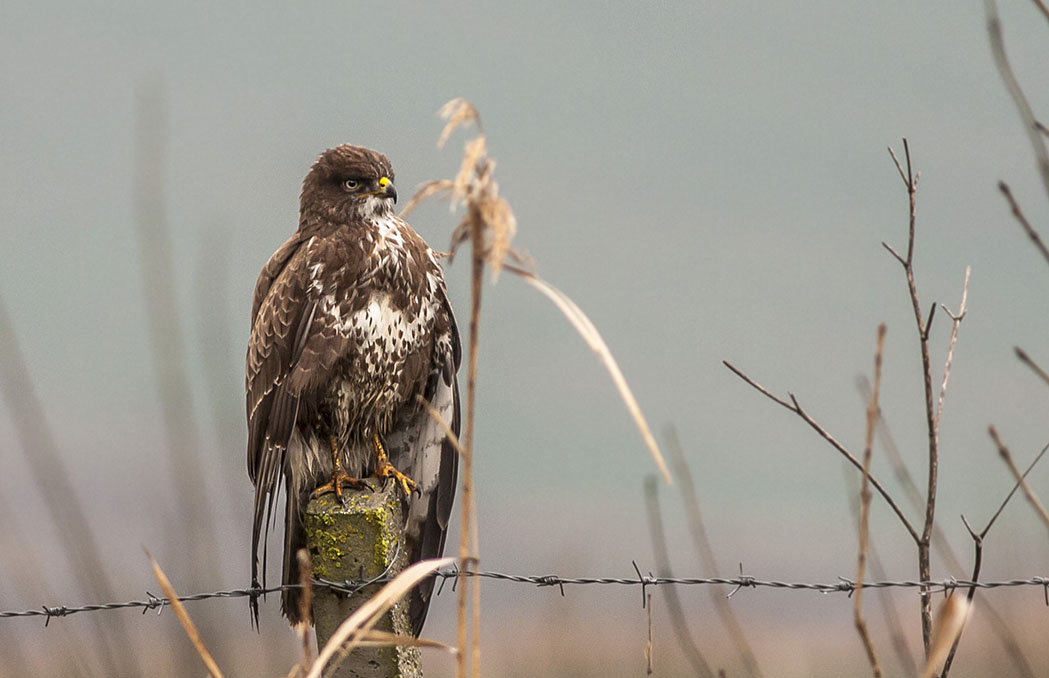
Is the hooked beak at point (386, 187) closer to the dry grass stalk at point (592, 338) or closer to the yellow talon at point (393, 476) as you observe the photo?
the yellow talon at point (393, 476)

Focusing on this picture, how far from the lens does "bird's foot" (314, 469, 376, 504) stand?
10.5 ft

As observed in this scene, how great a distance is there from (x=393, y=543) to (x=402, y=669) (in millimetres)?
309

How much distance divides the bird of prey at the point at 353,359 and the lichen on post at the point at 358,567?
428 mm

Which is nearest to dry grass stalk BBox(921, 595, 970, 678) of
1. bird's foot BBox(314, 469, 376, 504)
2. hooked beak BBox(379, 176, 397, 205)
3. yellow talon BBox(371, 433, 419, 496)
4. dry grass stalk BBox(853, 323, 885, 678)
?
dry grass stalk BBox(853, 323, 885, 678)

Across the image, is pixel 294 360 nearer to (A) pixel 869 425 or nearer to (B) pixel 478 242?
(B) pixel 478 242

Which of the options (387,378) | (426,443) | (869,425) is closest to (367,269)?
(387,378)

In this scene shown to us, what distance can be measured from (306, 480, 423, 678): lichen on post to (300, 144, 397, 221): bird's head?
3.45 feet

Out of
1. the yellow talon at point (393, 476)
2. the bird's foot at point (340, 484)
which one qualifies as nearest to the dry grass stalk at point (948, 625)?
the bird's foot at point (340, 484)

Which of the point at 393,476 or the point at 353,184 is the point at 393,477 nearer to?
the point at 393,476

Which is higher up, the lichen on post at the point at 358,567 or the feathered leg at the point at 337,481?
the feathered leg at the point at 337,481

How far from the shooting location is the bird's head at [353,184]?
11.5 feet

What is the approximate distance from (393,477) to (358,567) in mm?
716

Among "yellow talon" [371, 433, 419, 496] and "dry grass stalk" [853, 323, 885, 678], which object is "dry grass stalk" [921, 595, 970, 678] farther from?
"yellow talon" [371, 433, 419, 496]

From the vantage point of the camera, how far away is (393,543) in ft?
9.34
